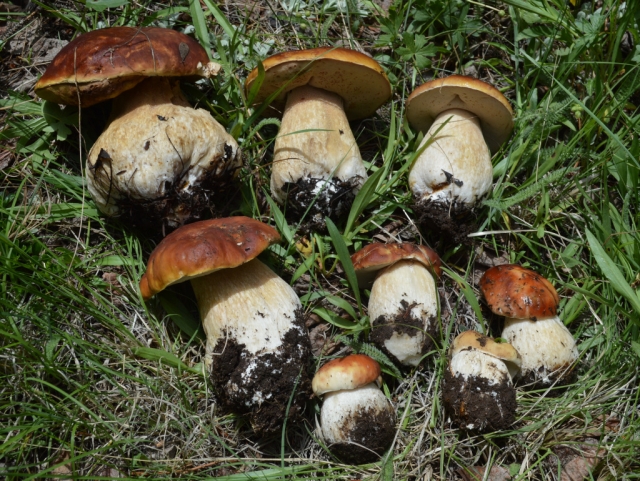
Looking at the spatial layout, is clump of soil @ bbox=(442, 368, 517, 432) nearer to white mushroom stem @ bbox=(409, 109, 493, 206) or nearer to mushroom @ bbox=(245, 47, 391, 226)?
white mushroom stem @ bbox=(409, 109, 493, 206)

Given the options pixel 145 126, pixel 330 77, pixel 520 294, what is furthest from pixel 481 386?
pixel 145 126

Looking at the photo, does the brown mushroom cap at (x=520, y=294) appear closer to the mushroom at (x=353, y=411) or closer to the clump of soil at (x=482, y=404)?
the clump of soil at (x=482, y=404)

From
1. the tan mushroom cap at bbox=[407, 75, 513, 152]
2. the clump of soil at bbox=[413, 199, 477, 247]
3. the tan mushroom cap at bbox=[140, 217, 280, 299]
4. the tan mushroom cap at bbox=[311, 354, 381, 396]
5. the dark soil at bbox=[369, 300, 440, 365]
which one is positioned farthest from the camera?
the clump of soil at bbox=[413, 199, 477, 247]

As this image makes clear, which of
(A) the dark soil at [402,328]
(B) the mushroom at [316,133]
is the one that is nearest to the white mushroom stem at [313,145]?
(B) the mushroom at [316,133]

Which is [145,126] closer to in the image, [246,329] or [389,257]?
[246,329]

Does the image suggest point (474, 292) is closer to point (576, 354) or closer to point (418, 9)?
point (576, 354)

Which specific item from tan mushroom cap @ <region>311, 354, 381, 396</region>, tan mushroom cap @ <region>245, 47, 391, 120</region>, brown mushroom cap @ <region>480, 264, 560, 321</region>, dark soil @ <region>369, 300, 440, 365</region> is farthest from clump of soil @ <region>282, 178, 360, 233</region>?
brown mushroom cap @ <region>480, 264, 560, 321</region>
